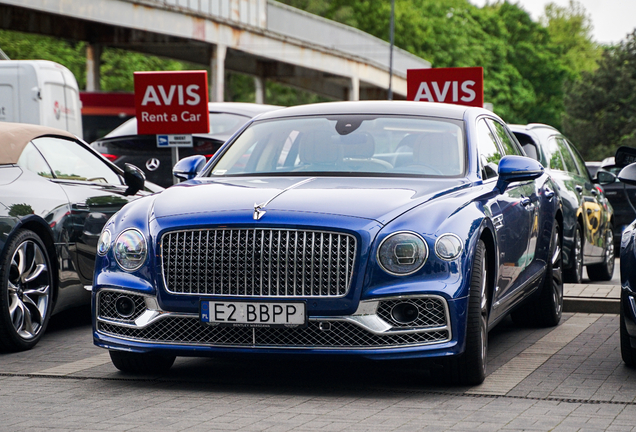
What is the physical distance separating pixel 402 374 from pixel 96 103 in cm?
2922

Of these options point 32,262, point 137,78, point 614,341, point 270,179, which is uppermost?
point 137,78

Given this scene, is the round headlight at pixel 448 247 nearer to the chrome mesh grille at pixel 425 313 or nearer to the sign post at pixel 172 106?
the chrome mesh grille at pixel 425 313

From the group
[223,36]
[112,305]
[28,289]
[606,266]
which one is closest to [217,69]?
[223,36]

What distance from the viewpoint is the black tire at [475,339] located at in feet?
19.0

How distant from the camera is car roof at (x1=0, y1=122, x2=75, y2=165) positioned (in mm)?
7633

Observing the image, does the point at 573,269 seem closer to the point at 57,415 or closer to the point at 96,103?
the point at 57,415

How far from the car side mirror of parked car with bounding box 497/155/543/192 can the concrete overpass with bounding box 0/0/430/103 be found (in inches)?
1045

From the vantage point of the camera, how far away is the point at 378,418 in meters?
5.15

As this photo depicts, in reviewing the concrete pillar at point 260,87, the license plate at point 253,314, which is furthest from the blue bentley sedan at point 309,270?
the concrete pillar at point 260,87

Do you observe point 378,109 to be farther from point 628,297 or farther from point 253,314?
point 253,314

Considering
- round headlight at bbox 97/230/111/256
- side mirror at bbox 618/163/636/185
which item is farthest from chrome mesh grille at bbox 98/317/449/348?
side mirror at bbox 618/163/636/185

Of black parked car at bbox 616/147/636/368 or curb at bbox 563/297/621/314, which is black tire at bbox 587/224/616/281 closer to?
curb at bbox 563/297/621/314

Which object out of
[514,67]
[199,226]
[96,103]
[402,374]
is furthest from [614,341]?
[514,67]

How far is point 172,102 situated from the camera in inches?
494
